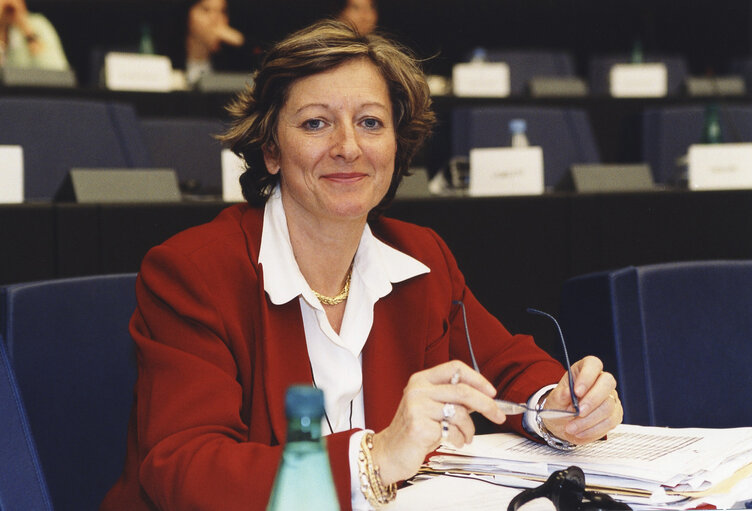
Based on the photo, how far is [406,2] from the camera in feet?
21.4

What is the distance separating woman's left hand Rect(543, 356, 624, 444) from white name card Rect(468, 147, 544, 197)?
1.55 meters

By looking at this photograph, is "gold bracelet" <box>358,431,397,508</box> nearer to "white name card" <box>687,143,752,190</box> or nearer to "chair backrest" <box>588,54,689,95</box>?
"white name card" <box>687,143,752,190</box>

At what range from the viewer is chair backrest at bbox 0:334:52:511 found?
936mm

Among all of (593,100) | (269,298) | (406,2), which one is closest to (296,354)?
(269,298)

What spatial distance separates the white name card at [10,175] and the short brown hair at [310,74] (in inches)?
32.0

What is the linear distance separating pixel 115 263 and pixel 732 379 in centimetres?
117

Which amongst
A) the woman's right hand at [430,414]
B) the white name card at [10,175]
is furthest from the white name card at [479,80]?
the woman's right hand at [430,414]

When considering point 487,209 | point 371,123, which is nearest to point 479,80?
point 487,209

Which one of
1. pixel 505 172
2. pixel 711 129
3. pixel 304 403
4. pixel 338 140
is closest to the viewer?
pixel 304 403

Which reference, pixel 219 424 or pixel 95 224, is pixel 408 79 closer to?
pixel 219 424

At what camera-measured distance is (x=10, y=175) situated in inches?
82.1

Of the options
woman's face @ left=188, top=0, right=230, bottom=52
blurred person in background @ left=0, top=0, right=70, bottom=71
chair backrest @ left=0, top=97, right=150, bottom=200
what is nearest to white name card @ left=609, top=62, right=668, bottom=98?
woman's face @ left=188, top=0, right=230, bottom=52

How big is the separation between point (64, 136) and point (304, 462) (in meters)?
2.72

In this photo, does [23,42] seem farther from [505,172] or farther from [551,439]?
[551,439]
